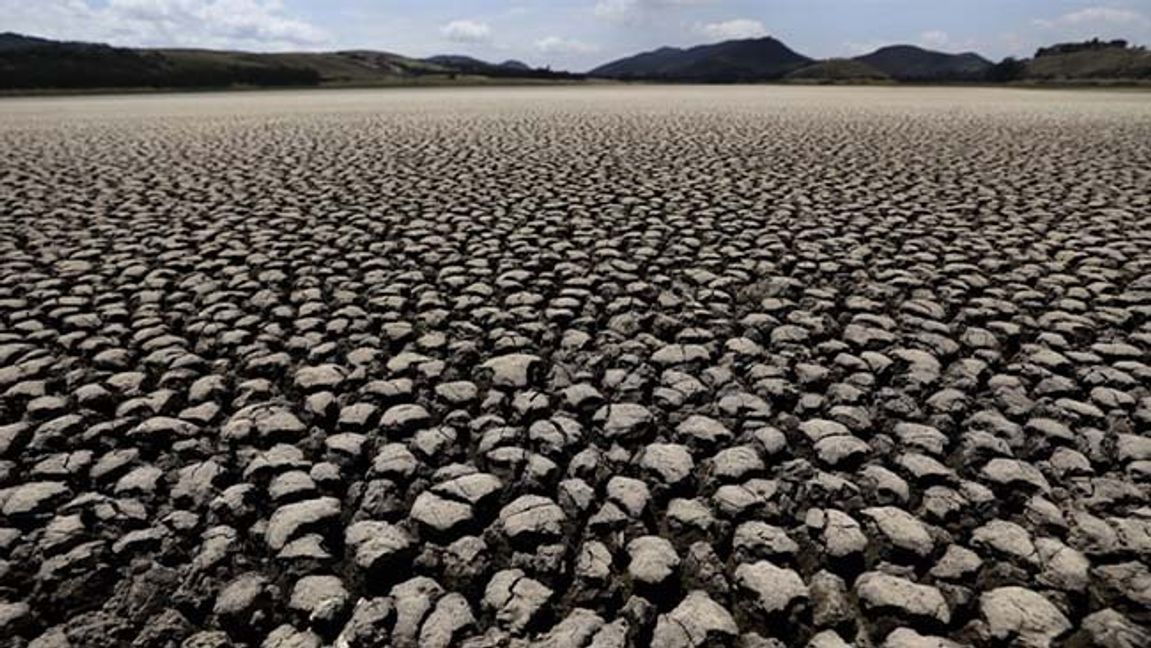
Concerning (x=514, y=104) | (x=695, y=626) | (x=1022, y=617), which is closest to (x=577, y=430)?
(x=695, y=626)

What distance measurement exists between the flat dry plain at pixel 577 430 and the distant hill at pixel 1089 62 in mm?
111249

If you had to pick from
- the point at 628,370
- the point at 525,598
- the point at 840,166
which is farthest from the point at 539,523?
the point at 840,166

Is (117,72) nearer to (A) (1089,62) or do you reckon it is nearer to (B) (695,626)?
(B) (695,626)

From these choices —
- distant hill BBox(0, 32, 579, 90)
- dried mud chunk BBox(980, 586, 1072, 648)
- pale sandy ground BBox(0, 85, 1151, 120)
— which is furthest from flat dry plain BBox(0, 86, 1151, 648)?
distant hill BBox(0, 32, 579, 90)

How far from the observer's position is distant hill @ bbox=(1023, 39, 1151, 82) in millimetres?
99688

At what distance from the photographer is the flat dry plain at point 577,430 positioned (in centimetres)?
189

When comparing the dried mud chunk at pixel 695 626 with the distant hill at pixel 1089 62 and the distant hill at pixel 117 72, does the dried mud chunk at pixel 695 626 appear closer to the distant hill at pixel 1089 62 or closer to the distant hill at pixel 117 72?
the distant hill at pixel 117 72

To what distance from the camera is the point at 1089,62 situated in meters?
119

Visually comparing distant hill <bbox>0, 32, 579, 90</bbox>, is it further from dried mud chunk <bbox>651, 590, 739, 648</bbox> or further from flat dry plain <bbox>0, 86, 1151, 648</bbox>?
dried mud chunk <bbox>651, 590, 739, 648</bbox>

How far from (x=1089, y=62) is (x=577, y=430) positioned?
153m

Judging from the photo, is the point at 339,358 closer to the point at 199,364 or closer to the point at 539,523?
the point at 199,364

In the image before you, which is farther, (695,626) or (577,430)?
(577,430)

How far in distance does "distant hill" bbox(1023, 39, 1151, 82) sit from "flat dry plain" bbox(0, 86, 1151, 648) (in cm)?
11125

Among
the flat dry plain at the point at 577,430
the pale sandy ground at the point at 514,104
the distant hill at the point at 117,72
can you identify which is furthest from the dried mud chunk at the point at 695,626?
the distant hill at the point at 117,72
